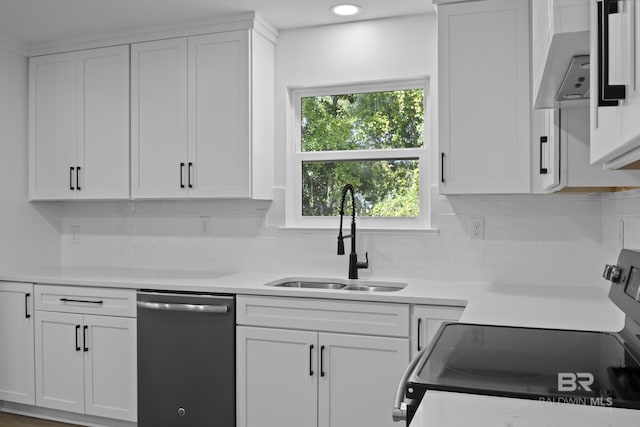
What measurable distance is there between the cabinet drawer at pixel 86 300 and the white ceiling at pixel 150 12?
5.21 ft

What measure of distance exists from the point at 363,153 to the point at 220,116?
89 cm

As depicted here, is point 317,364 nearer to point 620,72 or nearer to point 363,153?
point 363,153

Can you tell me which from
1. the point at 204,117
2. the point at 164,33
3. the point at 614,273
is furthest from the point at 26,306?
the point at 614,273

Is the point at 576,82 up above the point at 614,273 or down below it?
above

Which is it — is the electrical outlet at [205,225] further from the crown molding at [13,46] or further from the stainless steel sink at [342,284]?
the crown molding at [13,46]

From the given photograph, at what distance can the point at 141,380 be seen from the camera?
303 cm

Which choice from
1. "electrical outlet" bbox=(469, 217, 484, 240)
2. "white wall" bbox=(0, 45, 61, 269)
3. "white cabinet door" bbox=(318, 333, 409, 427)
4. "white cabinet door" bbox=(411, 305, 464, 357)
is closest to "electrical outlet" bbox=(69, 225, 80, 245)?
"white wall" bbox=(0, 45, 61, 269)

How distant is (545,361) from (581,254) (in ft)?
5.79

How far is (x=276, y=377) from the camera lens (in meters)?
2.79

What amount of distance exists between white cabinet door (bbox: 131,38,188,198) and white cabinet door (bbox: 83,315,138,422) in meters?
0.82

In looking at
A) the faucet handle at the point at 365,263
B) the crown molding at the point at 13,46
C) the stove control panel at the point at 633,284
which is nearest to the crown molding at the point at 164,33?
the crown molding at the point at 13,46

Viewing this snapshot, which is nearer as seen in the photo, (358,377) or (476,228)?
(358,377)

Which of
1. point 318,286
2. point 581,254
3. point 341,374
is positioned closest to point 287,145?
point 318,286

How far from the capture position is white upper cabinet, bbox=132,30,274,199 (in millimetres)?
3199
